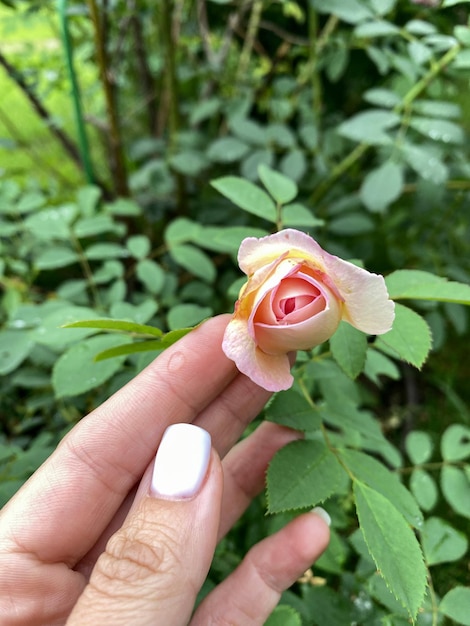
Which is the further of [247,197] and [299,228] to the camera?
[299,228]

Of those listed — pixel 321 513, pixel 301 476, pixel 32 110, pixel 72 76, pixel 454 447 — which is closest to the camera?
pixel 301 476

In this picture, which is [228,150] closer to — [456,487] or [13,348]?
[13,348]

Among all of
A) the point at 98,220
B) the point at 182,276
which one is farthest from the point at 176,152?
the point at 98,220

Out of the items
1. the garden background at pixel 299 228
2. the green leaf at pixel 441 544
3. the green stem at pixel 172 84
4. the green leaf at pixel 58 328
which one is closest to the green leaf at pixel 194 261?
the garden background at pixel 299 228

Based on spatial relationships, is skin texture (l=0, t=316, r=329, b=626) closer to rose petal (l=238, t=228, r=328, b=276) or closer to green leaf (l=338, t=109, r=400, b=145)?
rose petal (l=238, t=228, r=328, b=276)

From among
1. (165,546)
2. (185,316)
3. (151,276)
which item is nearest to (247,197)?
(185,316)

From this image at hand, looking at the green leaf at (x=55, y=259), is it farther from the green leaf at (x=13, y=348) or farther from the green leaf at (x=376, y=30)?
the green leaf at (x=376, y=30)

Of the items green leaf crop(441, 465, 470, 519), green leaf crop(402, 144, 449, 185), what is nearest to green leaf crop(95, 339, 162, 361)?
green leaf crop(441, 465, 470, 519)
